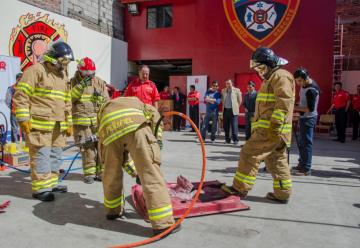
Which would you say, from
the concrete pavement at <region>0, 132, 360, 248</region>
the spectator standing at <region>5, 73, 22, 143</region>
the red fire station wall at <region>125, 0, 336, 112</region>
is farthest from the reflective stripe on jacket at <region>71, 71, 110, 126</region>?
the red fire station wall at <region>125, 0, 336, 112</region>

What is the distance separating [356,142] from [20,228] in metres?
10.9

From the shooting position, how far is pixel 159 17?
16953mm

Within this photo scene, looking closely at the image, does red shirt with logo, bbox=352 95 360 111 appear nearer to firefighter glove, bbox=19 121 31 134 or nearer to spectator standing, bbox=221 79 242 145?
spectator standing, bbox=221 79 242 145

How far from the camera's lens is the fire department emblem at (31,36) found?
34.2 ft

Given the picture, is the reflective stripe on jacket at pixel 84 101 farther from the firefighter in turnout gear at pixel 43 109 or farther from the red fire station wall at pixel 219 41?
the red fire station wall at pixel 219 41

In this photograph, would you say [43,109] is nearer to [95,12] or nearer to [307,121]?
[307,121]

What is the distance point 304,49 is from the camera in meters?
14.1

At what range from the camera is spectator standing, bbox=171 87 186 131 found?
14320mm

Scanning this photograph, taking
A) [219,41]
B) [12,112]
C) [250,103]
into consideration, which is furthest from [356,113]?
[12,112]

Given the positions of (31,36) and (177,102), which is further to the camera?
(177,102)

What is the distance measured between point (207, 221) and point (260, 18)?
41.6ft

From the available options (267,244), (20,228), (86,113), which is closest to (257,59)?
(267,244)

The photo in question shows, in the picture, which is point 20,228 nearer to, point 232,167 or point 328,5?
point 232,167

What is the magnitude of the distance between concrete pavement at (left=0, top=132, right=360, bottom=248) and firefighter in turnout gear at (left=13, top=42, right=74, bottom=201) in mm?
309
